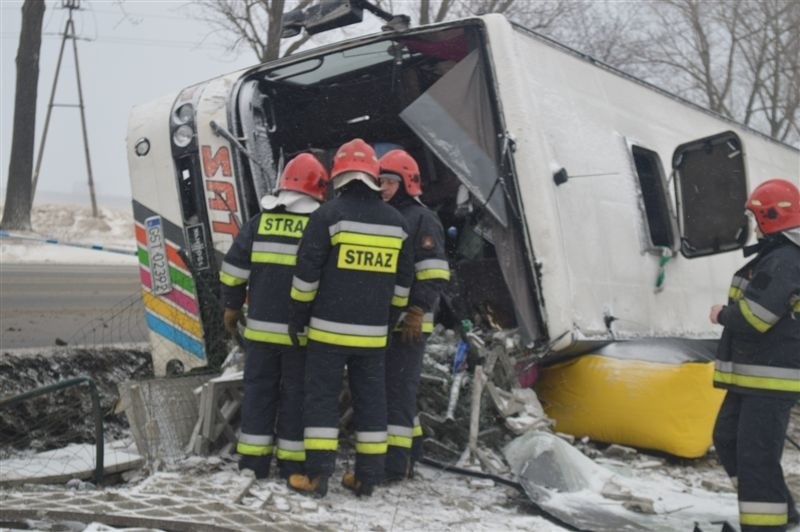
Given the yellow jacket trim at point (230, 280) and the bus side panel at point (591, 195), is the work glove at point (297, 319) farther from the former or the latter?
the bus side panel at point (591, 195)

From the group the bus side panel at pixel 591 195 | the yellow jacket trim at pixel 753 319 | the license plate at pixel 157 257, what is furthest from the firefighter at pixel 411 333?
the license plate at pixel 157 257

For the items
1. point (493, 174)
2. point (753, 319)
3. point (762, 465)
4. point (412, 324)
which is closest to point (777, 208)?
point (753, 319)

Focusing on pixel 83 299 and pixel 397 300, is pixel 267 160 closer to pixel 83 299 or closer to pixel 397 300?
pixel 397 300

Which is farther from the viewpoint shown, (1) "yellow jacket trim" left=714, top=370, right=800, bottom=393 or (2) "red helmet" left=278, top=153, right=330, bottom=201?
(2) "red helmet" left=278, top=153, right=330, bottom=201

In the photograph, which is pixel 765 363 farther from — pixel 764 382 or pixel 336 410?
pixel 336 410

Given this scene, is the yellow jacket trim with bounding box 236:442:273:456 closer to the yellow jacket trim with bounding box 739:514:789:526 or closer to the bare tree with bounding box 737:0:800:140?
the yellow jacket trim with bounding box 739:514:789:526

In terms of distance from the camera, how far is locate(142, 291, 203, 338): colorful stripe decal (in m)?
5.97

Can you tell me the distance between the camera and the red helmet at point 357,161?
437cm

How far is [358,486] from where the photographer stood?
4348 millimetres

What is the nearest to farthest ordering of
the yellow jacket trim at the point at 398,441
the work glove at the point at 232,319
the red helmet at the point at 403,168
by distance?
the yellow jacket trim at the point at 398,441, the work glove at the point at 232,319, the red helmet at the point at 403,168

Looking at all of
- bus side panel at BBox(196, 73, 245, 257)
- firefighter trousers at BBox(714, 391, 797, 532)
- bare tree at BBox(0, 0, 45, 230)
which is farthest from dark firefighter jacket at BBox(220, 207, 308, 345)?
bare tree at BBox(0, 0, 45, 230)

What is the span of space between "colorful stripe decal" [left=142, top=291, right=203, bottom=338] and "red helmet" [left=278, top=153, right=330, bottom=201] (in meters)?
1.70

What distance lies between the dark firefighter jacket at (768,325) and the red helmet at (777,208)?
3.3 inches

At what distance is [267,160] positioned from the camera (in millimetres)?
5996
